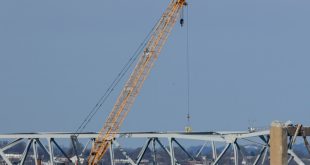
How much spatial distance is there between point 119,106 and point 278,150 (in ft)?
325

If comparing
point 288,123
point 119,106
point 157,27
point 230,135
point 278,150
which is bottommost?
point 278,150

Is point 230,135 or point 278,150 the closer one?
point 278,150

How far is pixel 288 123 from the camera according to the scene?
112 m

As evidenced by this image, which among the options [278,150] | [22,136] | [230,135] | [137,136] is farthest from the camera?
[22,136]

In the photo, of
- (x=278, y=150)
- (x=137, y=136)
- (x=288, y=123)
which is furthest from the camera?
(x=137, y=136)

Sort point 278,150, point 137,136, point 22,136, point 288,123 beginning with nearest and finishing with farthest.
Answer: point 278,150 < point 288,123 < point 137,136 < point 22,136

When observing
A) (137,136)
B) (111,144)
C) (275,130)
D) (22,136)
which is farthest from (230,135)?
(275,130)

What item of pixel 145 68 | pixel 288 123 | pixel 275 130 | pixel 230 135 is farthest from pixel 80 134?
pixel 275 130

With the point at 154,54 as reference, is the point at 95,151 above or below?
below

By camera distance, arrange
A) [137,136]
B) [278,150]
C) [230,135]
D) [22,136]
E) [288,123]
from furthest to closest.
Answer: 1. [22,136]
2. [137,136]
3. [230,135]
4. [288,123]
5. [278,150]

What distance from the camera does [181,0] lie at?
645 ft

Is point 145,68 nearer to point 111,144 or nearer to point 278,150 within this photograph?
point 111,144

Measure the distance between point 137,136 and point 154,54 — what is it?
2432 centimetres

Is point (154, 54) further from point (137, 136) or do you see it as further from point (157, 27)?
point (137, 136)
